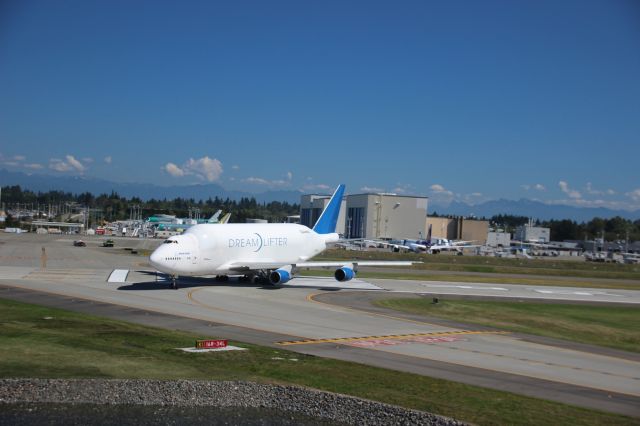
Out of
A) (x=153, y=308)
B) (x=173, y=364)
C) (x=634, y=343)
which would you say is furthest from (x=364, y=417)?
(x=634, y=343)

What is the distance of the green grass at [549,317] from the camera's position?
4053 centimetres

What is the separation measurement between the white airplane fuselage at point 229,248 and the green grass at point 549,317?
13.0 m

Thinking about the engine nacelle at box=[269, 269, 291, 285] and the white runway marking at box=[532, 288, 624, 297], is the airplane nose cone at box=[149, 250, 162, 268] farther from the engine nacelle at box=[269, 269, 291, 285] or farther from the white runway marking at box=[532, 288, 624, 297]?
the white runway marking at box=[532, 288, 624, 297]

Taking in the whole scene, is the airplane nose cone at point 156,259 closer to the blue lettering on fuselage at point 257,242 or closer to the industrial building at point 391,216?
the blue lettering on fuselage at point 257,242

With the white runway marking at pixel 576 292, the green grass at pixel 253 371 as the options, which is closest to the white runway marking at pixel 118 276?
the green grass at pixel 253 371

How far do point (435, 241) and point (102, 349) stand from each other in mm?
145182

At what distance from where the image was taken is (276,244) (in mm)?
58312

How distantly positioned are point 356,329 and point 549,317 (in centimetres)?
1992

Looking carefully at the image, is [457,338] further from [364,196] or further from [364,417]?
[364,196]

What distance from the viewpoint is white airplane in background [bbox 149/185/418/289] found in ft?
162

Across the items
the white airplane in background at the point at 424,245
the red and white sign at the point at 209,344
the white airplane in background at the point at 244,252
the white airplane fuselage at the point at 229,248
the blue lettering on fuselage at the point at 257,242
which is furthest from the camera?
the white airplane in background at the point at 424,245

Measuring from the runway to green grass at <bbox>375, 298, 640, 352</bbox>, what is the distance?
4.48 meters

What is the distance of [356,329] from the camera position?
115ft

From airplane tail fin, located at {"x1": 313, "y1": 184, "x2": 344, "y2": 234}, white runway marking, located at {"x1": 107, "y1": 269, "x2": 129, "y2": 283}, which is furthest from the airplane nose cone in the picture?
airplane tail fin, located at {"x1": 313, "y1": 184, "x2": 344, "y2": 234}
